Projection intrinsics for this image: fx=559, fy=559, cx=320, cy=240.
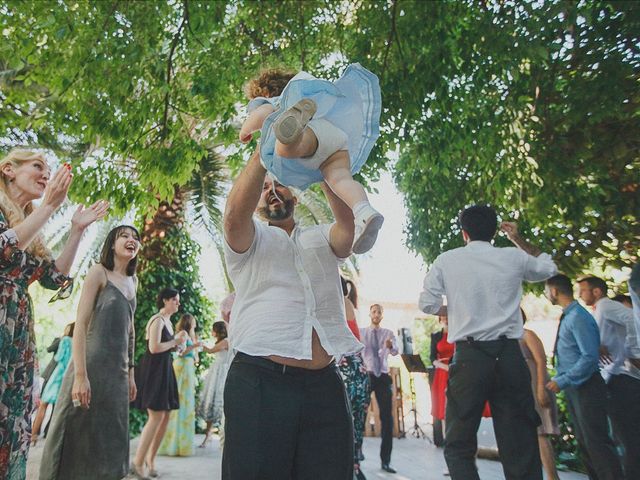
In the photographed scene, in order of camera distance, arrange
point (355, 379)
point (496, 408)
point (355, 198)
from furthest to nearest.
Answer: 1. point (355, 379)
2. point (496, 408)
3. point (355, 198)

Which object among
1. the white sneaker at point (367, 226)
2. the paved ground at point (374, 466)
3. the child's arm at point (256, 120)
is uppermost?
the child's arm at point (256, 120)

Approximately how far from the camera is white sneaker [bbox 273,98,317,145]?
1.75 m

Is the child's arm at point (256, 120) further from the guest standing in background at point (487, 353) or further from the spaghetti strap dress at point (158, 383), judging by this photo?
the spaghetti strap dress at point (158, 383)

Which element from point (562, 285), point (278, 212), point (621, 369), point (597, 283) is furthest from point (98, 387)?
point (597, 283)

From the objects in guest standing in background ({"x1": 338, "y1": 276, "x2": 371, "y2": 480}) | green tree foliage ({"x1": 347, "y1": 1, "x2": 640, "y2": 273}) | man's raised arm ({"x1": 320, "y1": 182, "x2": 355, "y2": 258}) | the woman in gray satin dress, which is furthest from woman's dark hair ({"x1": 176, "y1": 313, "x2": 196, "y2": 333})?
man's raised arm ({"x1": 320, "y1": 182, "x2": 355, "y2": 258})

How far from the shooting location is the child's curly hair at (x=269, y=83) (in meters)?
2.42

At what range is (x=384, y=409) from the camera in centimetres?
742

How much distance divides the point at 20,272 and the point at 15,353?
0.42m

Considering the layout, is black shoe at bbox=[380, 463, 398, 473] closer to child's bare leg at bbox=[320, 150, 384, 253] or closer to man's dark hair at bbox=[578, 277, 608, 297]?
man's dark hair at bbox=[578, 277, 608, 297]

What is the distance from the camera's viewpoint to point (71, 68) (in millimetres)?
6316

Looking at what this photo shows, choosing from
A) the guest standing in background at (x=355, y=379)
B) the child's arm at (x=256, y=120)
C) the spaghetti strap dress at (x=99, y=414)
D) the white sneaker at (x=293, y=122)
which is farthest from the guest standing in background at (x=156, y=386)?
the white sneaker at (x=293, y=122)

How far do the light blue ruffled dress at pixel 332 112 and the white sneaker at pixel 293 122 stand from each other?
0.24ft

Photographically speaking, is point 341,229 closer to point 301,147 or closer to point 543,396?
point 301,147

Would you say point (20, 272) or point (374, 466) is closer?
point (20, 272)
